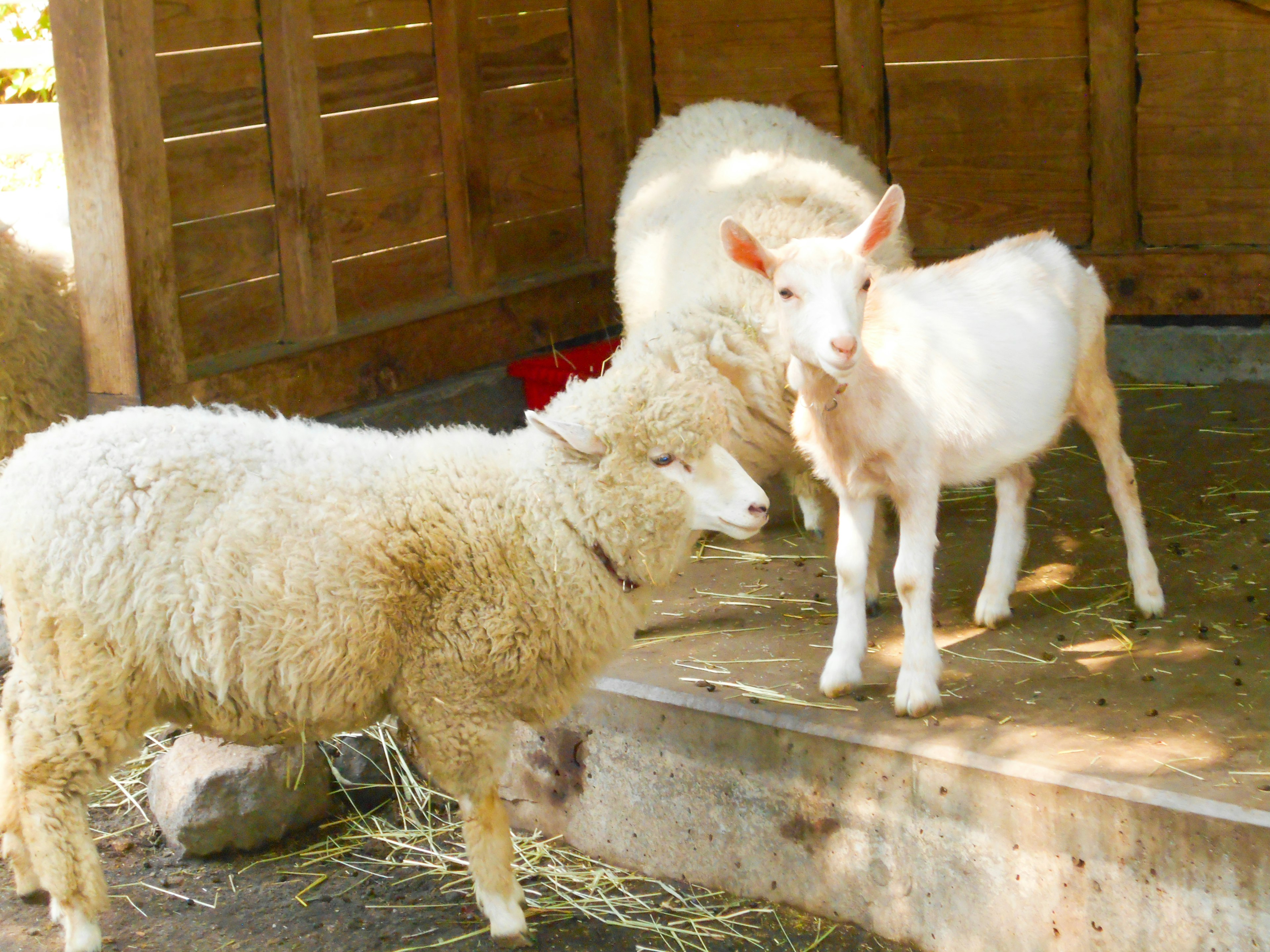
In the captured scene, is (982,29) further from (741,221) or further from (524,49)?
(741,221)

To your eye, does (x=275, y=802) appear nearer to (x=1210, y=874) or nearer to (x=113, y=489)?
(x=113, y=489)

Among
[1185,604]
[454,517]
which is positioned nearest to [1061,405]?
[1185,604]

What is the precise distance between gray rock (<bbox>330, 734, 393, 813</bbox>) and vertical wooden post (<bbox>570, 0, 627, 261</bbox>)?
3.71 meters

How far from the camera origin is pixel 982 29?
663 centimetres

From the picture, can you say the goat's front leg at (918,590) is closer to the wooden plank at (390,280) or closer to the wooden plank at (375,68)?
the wooden plank at (390,280)

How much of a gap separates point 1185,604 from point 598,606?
208cm

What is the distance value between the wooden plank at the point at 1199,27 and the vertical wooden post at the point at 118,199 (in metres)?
4.48

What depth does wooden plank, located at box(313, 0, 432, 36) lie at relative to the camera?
223 inches

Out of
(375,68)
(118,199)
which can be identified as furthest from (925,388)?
(375,68)

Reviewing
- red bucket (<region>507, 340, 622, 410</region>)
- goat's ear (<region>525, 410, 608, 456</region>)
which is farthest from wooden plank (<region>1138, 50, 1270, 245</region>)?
goat's ear (<region>525, 410, 608, 456</region>)

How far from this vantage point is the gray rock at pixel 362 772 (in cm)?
439

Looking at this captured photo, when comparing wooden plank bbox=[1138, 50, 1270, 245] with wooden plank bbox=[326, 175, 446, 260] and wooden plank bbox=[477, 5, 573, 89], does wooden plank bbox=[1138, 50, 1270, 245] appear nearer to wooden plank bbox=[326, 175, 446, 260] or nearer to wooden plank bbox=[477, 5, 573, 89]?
wooden plank bbox=[477, 5, 573, 89]

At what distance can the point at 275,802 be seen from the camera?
4.13m

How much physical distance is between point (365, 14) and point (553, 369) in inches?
71.4
